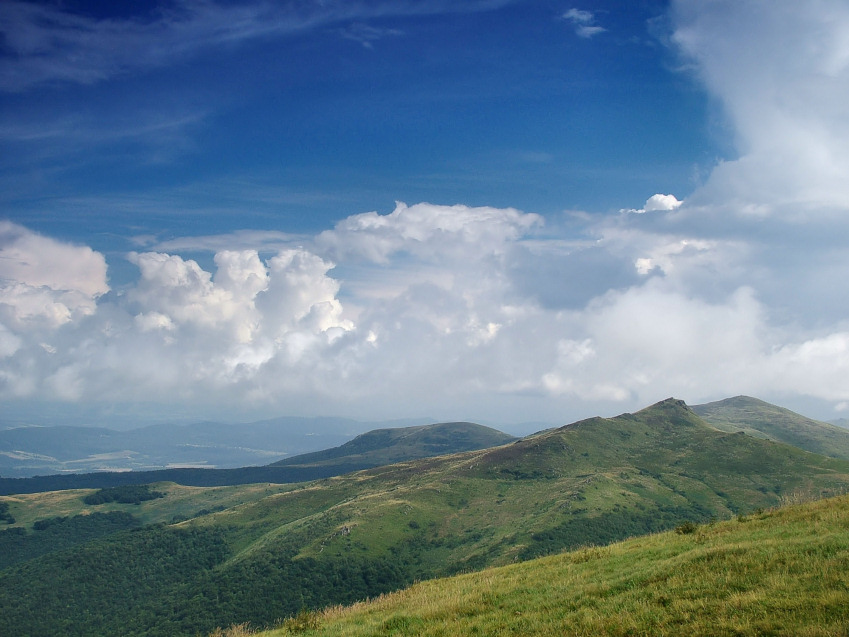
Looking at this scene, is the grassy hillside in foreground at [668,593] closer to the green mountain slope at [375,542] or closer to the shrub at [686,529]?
the shrub at [686,529]

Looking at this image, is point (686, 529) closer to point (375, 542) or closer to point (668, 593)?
point (668, 593)

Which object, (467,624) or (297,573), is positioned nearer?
(467,624)

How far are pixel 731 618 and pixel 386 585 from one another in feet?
417

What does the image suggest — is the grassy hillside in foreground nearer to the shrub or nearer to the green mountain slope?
the shrub

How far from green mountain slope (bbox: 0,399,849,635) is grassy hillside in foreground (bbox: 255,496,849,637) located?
8651 cm

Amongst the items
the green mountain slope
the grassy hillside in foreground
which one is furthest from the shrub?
the green mountain slope

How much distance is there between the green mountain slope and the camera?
5084 inches

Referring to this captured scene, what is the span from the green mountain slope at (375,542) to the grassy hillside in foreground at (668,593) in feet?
284

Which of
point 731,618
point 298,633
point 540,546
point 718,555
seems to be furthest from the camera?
point 540,546

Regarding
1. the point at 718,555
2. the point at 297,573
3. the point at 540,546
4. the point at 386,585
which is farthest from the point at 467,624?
the point at 297,573

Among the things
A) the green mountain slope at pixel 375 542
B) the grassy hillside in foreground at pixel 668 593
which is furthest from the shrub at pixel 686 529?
the green mountain slope at pixel 375 542

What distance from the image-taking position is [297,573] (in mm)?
134250

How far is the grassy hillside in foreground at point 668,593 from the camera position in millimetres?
16500

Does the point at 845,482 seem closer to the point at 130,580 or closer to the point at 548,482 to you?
the point at 548,482
